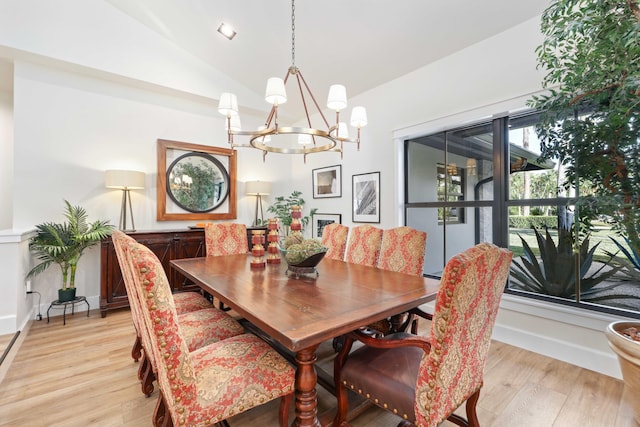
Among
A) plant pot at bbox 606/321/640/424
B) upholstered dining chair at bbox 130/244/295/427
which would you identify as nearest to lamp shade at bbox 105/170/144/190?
upholstered dining chair at bbox 130/244/295/427

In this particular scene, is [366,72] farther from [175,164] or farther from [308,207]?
[175,164]

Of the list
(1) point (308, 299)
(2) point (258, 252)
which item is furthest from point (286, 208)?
(1) point (308, 299)

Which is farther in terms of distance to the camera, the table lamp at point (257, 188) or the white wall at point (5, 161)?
the table lamp at point (257, 188)

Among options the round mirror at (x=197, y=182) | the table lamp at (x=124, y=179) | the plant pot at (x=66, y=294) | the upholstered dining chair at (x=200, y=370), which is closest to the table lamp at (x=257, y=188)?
the round mirror at (x=197, y=182)

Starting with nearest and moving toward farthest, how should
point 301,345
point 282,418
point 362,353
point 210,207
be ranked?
point 301,345, point 282,418, point 362,353, point 210,207

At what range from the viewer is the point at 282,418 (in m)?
1.34

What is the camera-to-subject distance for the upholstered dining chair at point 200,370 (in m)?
1.06

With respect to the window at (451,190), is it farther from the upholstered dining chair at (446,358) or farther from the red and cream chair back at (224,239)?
the red and cream chair back at (224,239)

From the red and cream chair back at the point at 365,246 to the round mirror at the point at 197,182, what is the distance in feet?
8.62

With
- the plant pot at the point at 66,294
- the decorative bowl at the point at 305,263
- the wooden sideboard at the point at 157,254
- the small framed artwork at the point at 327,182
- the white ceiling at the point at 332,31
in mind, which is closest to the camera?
the decorative bowl at the point at 305,263

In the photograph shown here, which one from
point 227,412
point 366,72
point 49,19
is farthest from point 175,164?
point 227,412

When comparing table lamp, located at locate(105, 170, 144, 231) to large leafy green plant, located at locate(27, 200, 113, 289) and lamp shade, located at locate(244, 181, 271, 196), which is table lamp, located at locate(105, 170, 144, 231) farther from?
lamp shade, located at locate(244, 181, 271, 196)

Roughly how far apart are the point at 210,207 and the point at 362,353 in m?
3.65

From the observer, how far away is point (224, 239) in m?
3.27
